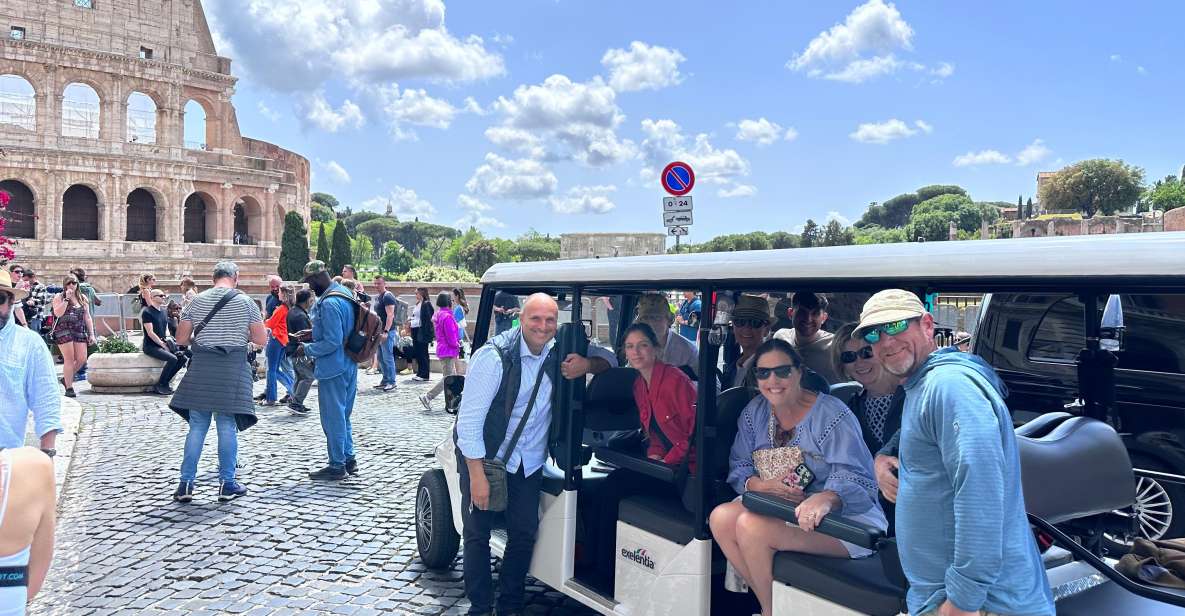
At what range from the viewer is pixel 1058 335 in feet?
20.0

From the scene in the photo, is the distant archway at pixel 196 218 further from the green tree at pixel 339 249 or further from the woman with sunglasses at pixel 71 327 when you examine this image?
the woman with sunglasses at pixel 71 327

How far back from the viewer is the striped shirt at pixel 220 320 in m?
6.77

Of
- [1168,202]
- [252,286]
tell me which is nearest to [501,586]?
[252,286]

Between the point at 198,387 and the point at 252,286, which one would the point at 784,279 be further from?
the point at 252,286

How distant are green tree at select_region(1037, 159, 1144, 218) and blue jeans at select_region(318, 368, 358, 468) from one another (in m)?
82.6

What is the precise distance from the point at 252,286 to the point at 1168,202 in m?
72.8

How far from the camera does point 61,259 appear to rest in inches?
1784

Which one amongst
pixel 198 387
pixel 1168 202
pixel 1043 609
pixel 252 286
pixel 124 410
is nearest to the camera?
pixel 1043 609

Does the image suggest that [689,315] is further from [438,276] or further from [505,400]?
[438,276]

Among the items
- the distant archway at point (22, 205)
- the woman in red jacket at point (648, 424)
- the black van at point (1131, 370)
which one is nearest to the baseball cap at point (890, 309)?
the woman in red jacket at point (648, 424)

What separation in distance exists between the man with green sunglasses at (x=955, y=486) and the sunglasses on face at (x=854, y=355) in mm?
1023

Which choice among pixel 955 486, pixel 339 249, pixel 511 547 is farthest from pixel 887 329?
pixel 339 249

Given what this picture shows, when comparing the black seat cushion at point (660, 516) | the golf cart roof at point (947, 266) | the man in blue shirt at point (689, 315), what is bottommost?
the black seat cushion at point (660, 516)

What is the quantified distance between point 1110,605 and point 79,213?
184 ft
